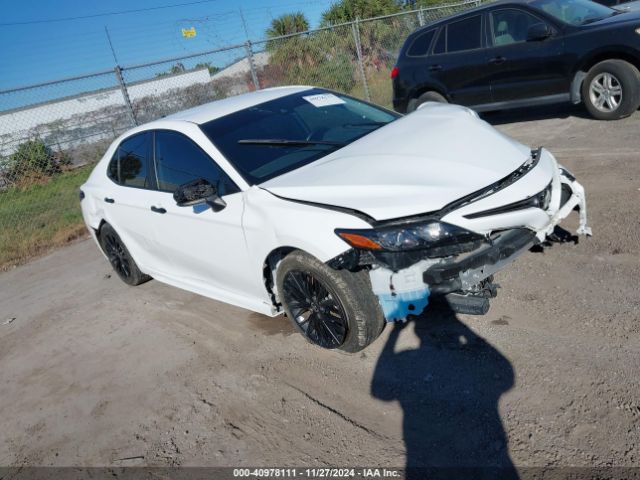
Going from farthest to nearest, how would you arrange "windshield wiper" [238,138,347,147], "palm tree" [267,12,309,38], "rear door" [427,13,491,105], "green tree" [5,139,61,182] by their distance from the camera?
"palm tree" [267,12,309,38] < "green tree" [5,139,61,182] < "rear door" [427,13,491,105] < "windshield wiper" [238,138,347,147]

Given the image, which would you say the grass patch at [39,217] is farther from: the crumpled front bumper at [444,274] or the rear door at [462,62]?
the crumpled front bumper at [444,274]

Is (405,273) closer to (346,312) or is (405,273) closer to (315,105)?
(346,312)

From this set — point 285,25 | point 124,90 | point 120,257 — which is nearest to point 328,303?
point 120,257

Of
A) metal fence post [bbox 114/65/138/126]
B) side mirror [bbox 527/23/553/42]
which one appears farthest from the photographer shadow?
metal fence post [bbox 114/65/138/126]

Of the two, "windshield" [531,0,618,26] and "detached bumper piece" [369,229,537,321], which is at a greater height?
"windshield" [531,0,618,26]

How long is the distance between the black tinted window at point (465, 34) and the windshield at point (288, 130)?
4423 mm

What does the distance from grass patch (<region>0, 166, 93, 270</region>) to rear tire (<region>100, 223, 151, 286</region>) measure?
134 inches

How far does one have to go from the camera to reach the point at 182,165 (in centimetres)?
433

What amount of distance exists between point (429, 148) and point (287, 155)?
105 centimetres

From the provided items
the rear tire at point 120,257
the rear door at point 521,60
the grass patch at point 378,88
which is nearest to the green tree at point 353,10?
the grass patch at point 378,88

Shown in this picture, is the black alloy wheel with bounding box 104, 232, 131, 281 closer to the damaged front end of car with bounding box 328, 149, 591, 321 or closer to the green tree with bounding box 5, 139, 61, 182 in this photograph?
the damaged front end of car with bounding box 328, 149, 591, 321

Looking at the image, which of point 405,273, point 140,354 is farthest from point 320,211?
point 140,354

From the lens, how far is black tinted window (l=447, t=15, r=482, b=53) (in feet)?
27.9

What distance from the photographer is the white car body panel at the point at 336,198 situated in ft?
10.3
